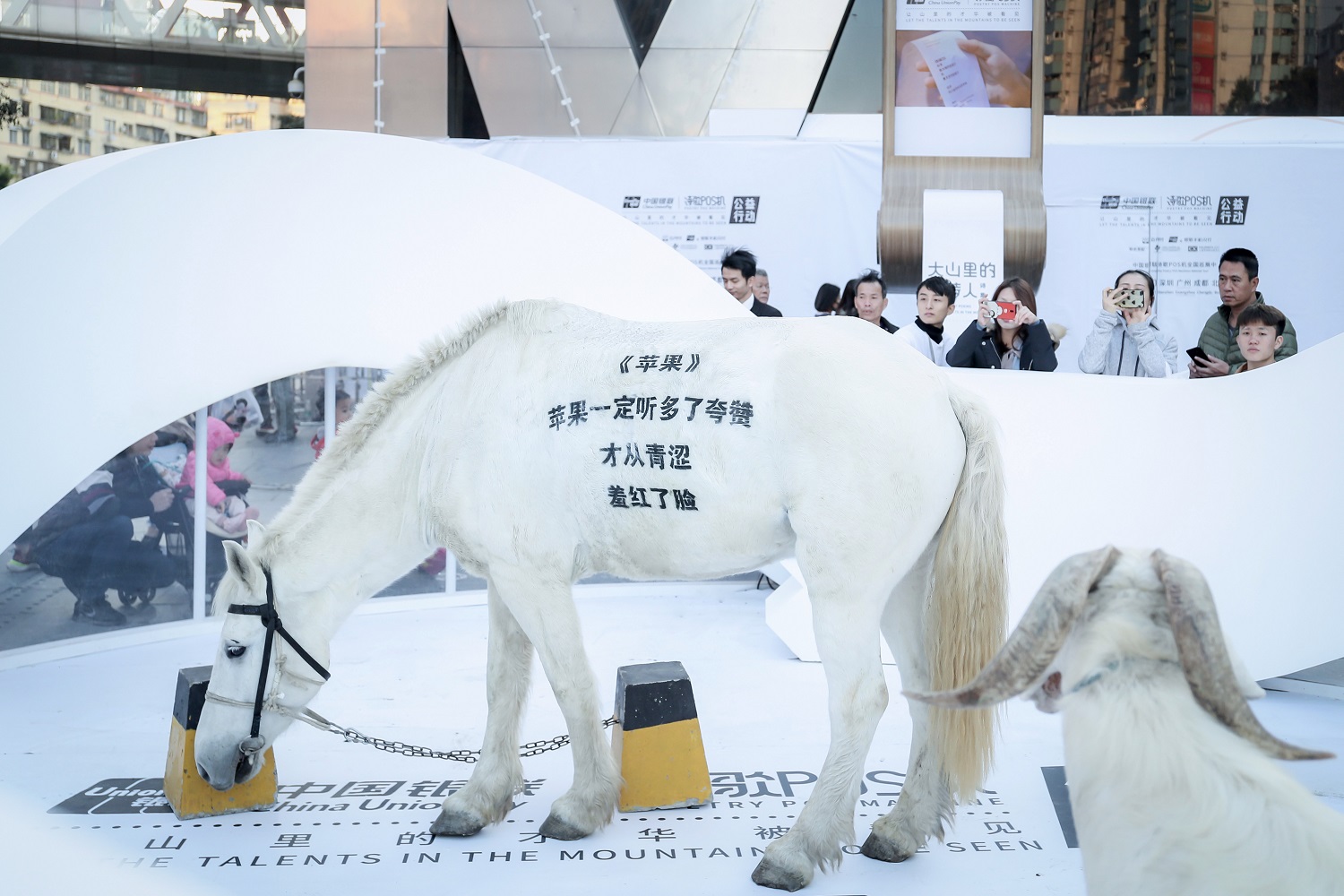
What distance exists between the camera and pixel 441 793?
12.6 ft

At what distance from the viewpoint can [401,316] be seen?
601cm

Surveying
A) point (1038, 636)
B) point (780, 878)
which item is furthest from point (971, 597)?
point (1038, 636)

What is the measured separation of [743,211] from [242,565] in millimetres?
6350

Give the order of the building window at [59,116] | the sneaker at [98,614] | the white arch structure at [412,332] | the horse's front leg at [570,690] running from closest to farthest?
the horse's front leg at [570,690]
the white arch structure at [412,332]
the sneaker at [98,614]
the building window at [59,116]

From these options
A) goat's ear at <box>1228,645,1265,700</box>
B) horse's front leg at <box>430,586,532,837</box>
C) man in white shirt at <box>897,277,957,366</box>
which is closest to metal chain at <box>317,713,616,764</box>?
horse's front leg at <box>430,586,532,837</box>

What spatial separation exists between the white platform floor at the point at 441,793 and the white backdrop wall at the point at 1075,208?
425cm

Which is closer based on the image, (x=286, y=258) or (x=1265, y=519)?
(x=1265, y=519)

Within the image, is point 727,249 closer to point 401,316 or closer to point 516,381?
point 401,316

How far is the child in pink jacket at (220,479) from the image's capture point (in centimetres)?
618

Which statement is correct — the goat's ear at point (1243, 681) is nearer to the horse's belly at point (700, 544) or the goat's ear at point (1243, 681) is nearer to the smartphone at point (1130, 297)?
the horse's belly at point (700, 544)

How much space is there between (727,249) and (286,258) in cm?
408

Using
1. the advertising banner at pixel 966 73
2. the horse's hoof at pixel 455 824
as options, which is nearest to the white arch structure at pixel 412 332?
the advertising banner at pixel 966 73

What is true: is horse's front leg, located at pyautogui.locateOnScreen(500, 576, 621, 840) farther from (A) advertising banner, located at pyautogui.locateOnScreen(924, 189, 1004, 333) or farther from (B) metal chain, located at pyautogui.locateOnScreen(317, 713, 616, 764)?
(A) advertising banner, located at pyautogui.locateOnScreen(924, 189, 1004, 333)

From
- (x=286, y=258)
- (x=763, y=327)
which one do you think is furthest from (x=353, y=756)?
(x=286, y=258)
